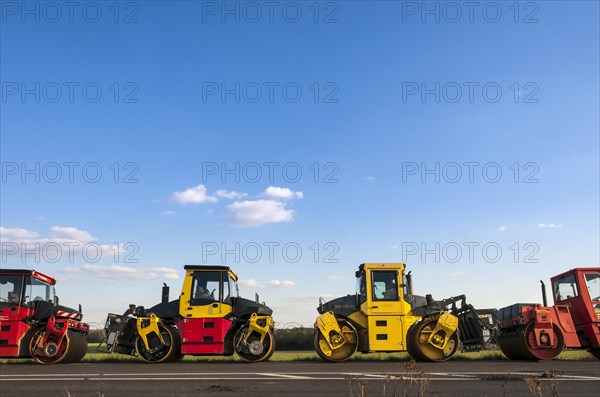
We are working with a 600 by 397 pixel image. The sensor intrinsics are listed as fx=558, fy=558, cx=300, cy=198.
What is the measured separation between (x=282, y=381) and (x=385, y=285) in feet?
21.7

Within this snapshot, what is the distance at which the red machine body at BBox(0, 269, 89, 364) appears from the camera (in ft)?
54.5

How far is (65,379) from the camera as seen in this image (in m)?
11.8

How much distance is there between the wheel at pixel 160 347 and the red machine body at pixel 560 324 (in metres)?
10.2

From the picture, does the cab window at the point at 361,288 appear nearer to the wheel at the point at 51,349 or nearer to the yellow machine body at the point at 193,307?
the yellow machine body at the point at 193,307

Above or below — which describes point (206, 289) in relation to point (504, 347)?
above

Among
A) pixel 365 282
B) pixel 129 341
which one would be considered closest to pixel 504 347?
pixel 365 282

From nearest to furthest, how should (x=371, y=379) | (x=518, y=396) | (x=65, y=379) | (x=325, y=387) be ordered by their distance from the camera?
(x=518, y=396) < (x=325, y=387) < (x=371, y=379) < (x=65, y=379)

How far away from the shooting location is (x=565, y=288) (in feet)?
58.7

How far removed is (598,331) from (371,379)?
30.7ft

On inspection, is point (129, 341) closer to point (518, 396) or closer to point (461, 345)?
point (461, 345)

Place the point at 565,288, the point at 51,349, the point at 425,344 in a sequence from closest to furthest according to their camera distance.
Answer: the point at 425,344, the point at 51,349, the point at 565,288

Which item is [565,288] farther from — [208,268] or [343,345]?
[208,268]

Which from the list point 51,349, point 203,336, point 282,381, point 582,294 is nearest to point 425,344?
point 582,294

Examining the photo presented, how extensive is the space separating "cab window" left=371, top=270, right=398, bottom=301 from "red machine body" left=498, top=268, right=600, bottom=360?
388 cm
